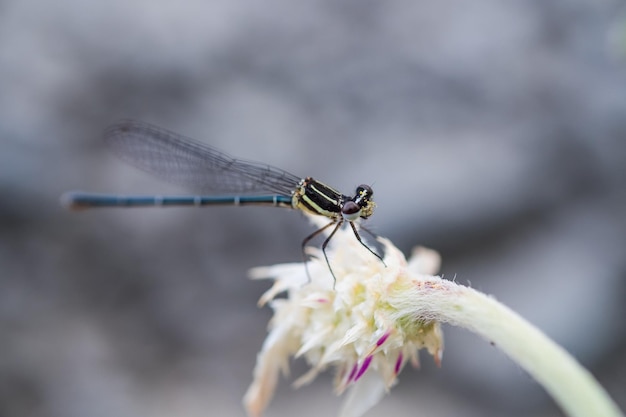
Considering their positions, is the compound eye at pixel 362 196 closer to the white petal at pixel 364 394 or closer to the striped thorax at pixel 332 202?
the striped thorax at pixel 332 202

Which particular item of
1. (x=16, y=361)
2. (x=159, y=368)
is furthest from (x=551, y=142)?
(x=16, y=361)

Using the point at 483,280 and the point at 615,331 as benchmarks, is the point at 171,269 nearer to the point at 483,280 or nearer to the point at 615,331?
the point at 483,280

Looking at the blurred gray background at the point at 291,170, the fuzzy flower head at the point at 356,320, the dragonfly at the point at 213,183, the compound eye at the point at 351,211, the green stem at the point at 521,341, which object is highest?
the blurred gray background at the point at 291,170

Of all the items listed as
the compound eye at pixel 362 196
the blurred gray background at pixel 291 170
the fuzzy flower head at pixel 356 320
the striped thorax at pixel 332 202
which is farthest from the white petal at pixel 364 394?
the blurred gray background at pixel 291 170

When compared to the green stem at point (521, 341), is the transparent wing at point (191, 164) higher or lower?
higher

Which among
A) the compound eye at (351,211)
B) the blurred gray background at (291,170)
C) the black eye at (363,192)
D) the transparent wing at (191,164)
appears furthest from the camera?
the blurred gray background at (291,170)

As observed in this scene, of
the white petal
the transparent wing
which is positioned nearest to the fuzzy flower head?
the white petal
